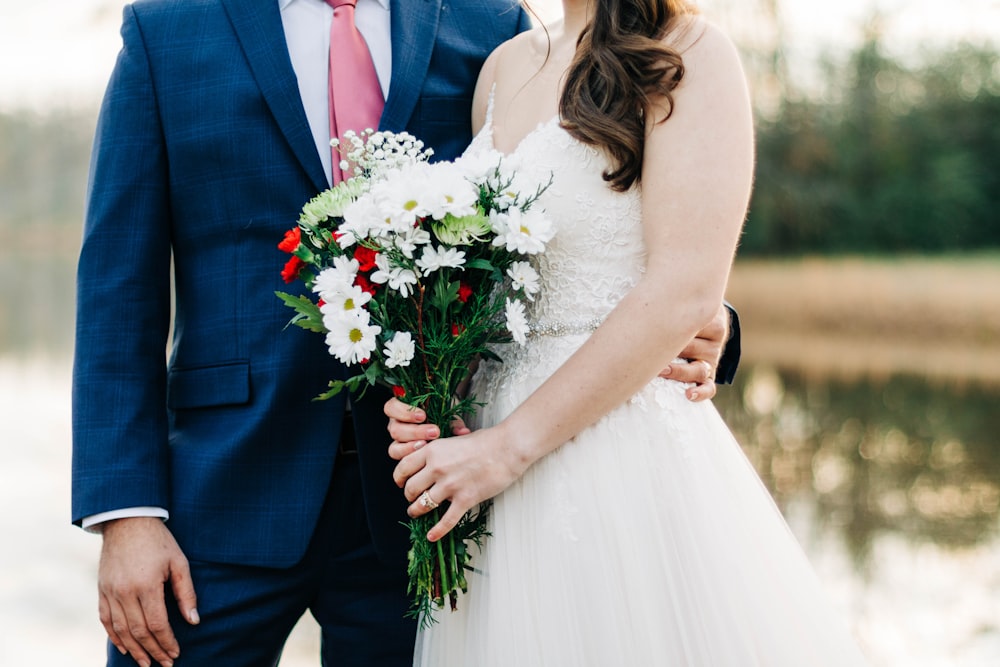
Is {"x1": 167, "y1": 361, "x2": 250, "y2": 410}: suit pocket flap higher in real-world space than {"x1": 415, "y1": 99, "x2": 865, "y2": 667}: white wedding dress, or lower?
higher

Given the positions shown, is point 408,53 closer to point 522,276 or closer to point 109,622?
point 522,276

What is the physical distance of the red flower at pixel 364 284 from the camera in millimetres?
1841

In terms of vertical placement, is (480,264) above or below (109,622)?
above

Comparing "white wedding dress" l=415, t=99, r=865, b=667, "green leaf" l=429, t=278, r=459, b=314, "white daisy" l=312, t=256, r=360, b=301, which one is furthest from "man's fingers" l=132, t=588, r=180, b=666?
"green leaf" l=429, t=278, r=459, b=314

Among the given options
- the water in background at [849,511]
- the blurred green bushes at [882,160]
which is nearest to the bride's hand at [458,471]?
the water in background at [849,511]

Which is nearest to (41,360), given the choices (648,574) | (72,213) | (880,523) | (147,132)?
(880,523)

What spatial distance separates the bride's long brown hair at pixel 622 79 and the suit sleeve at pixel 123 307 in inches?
37.0

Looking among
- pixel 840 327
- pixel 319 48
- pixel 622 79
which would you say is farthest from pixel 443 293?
pixel 840 327

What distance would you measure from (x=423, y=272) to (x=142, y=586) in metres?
0.93

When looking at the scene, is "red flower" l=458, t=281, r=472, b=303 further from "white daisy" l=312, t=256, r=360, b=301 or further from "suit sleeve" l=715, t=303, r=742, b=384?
"suit sleeve" l=715, t=303, r=742, b=384

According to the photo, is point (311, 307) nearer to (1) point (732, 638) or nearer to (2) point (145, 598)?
(2) point (145, 598)

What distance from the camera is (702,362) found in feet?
7.01

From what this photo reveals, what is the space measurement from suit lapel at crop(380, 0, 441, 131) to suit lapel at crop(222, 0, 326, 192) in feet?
0.63

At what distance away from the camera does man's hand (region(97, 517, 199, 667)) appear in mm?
2076
